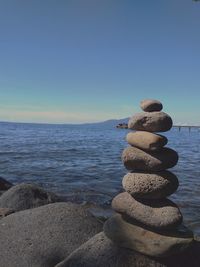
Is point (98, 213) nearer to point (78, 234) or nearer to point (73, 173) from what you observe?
point (78, 234)

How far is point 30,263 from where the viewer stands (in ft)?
26.8

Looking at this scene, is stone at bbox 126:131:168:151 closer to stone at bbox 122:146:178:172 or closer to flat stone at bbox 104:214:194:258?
stone at bbox 122:146:178:172

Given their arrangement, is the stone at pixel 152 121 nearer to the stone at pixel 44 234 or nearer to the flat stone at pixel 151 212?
the flat stone at pixel 151 212

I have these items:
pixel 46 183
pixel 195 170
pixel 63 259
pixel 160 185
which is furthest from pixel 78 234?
pixel 195 170

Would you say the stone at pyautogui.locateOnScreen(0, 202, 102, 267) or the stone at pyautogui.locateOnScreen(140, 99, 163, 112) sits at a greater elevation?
the stone at pyautogui.locateOnScreen(140, 99, 163, 112)

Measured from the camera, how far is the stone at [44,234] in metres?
8.31

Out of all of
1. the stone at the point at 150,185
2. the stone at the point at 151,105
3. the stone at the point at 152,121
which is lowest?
the stone at the point at 150,185

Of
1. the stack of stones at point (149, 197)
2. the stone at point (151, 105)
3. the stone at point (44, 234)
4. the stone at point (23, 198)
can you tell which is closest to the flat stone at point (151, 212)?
the stack of stones at point (149, 197)

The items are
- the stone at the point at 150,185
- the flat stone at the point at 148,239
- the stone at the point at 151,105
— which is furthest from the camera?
the stone at the point at 151,105

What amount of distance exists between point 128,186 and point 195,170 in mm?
21078

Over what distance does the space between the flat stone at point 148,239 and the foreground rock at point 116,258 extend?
123 mm

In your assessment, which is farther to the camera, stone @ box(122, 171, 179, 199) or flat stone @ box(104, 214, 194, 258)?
stone @ box(122, 171, 179, 199)

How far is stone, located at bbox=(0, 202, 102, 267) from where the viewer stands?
8.31 m

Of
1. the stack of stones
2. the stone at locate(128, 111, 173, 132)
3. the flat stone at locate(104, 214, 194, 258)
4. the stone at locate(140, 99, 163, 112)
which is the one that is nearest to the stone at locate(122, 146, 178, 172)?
the stack of stones
